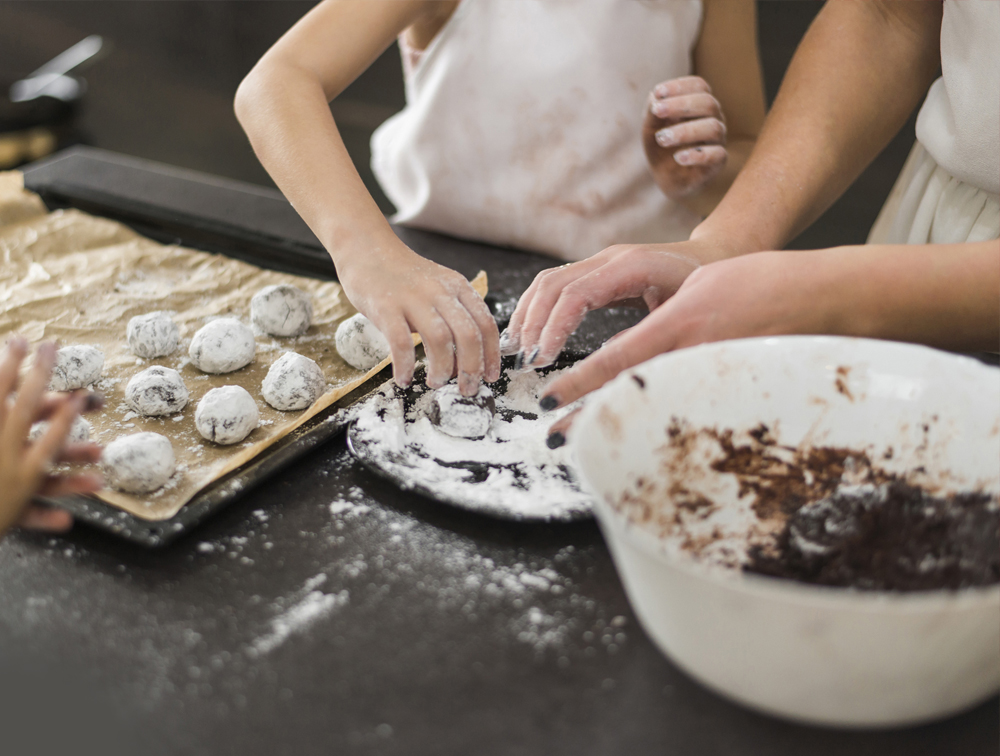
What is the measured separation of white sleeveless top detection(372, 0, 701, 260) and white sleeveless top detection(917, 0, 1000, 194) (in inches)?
21.0

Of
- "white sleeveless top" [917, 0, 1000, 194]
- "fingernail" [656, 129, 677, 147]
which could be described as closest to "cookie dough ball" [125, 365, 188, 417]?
"fingernail" [656, 129, 677, 147]

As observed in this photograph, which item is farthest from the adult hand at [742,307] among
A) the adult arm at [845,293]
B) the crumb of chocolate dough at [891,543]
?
the crumb of chocolate dough at [891,543]

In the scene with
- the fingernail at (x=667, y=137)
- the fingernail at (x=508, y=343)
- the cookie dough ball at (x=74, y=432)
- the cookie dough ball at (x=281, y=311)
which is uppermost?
the fingernail at (x=667, y=137)

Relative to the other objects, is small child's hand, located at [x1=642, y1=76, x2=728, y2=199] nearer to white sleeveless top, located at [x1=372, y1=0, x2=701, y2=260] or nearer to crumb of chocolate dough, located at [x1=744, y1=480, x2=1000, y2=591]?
white sleeveless top, located at [x1=372, y1=0, x2=701, y2=260]

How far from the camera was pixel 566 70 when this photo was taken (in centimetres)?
148

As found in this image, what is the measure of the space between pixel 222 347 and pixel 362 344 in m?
0.21

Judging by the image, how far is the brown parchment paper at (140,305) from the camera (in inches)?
39.9

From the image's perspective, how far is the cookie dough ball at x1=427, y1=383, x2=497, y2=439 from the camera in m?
0.97

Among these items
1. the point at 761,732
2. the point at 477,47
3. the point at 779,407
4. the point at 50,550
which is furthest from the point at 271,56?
the point at 761,732

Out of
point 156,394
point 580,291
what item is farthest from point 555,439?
point 156,394

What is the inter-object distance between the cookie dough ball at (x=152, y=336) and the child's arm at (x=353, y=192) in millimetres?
289

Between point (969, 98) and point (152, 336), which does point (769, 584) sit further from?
point (152, 336)

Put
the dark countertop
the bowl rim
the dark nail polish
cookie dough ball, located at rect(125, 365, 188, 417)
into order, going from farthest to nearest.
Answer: cookie dough ball, located at rect(125, 365, 188, 417) → the dark nail polish → the dark countertop → the bowl rim

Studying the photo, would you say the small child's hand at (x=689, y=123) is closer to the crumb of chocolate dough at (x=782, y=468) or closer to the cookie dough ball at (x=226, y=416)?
the crumb of chocolate dough at (x=782, y=468)
